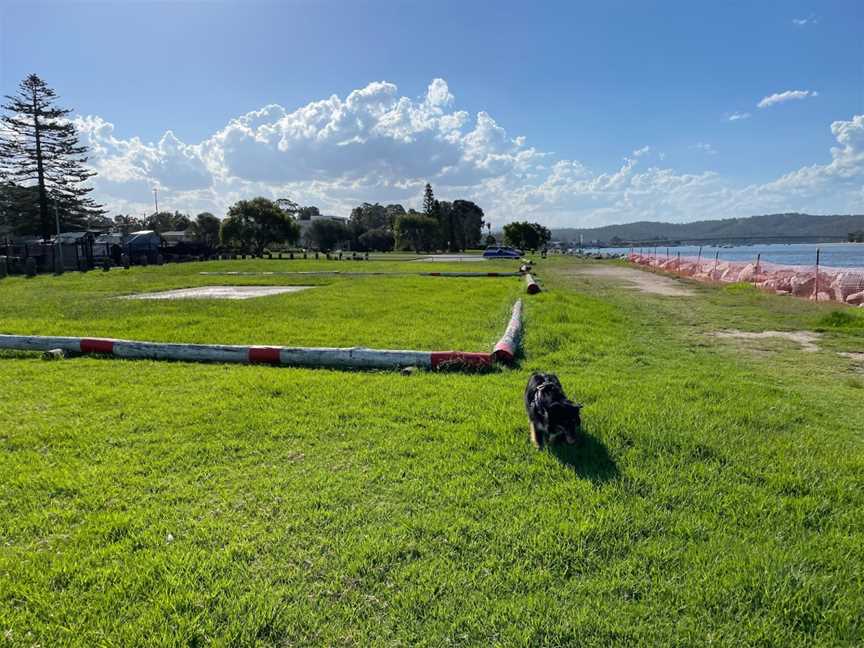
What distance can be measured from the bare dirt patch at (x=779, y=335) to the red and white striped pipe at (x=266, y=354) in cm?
552

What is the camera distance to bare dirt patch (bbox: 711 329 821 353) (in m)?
8.62

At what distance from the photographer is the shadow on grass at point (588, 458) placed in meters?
3.29

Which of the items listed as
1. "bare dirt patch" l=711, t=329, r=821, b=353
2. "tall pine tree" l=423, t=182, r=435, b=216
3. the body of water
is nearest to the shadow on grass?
"bare dirt patch" l=711, t=329, r=821, b=353

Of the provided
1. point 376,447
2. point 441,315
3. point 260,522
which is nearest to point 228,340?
point 441,315

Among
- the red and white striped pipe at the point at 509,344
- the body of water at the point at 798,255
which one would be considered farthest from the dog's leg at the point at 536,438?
the body of water at the point at 798,255

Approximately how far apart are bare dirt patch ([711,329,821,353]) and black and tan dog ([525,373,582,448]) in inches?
263

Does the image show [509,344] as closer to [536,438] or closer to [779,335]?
[536,438]

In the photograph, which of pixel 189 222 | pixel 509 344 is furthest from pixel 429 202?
pixel 509 344

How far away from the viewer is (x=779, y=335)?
9.14m

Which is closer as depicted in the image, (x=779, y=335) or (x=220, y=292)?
(x=779, y=335)

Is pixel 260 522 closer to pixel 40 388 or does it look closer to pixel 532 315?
pixel 40 388

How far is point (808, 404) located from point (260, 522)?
5.10m

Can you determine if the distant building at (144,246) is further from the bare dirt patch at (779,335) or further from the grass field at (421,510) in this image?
the bare dirt patch at (779,335)

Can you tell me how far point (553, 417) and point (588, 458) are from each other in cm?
37
